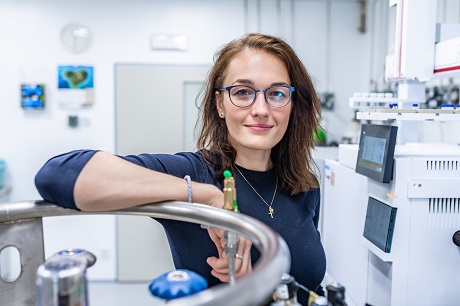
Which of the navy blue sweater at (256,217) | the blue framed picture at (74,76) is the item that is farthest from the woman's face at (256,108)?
the blue framed picture at (74,76)

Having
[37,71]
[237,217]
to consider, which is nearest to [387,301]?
[237,217]

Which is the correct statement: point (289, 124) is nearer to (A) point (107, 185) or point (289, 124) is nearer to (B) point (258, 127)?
(B) point (258, 127)

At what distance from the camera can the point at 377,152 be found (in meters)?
1.31

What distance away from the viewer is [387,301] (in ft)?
4.43

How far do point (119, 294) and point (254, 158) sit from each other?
95.5 inches

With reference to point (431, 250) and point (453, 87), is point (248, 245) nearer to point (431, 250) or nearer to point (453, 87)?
point (431, 250)

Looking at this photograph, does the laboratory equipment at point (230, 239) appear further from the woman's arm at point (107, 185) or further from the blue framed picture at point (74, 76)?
the blue framed picture at point (74, 76)

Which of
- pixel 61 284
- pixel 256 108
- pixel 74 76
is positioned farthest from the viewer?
pixel 74 76

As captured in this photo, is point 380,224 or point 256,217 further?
point 380,224

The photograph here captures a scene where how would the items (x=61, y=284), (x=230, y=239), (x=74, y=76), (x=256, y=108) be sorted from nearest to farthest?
(x=61, y=284)
(x=230, y=239)
(x=256, y=108)
(x=74, y=76)

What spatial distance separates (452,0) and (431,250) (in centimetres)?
177

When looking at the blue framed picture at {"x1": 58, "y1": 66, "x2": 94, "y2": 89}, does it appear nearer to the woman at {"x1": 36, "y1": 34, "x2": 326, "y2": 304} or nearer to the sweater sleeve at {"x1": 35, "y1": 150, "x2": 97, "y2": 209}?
the woman at {"x1": 36, "y1": 34, "x2": 326, "y2": 304}

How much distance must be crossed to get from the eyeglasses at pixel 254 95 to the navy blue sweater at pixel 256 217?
183 mm

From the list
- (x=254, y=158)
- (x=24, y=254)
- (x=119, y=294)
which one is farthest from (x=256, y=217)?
(x=119, y=294)
